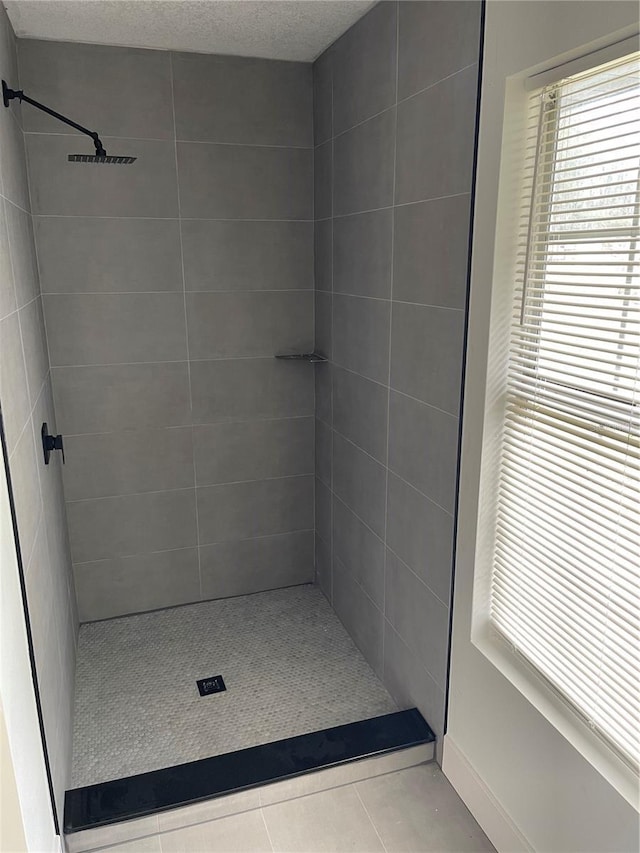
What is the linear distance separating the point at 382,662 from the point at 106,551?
1277 millimetres

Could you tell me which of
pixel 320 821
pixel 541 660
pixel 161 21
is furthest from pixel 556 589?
pixel 161 21

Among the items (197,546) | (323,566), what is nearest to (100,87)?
(197,546)

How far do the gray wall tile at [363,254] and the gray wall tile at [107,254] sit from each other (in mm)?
661

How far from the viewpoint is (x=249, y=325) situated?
9.13ft

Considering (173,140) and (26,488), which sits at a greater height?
(173,140)

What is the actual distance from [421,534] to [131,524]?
4.59ft

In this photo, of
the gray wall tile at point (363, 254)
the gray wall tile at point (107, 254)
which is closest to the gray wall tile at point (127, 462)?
the gray wall tile at point (107, 254)

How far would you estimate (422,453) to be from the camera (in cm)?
199

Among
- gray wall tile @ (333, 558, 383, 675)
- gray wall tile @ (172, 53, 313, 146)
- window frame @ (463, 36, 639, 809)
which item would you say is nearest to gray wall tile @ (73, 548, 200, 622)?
gray wall tile @ (333, 558, 383, 675)

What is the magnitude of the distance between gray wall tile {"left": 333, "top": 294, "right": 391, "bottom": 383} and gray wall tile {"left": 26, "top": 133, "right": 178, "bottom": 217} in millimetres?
801

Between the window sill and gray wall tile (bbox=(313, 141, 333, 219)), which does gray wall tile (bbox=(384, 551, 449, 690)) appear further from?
gray wall tile (bbox=(313, 141, 333, 219))

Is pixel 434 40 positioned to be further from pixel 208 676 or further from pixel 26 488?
pixel 208 676

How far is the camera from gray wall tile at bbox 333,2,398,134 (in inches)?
77.8

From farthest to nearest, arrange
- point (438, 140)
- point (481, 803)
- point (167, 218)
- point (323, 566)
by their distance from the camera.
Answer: point (323, 566) → point (167, 218) → point (481, 803) → point (438, 140)
